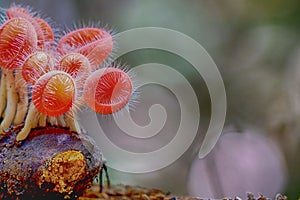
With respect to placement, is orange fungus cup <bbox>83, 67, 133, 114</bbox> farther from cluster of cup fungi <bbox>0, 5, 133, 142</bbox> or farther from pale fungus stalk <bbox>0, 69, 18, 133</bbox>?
pale fungus stalk <bbox>0, 69, 18, 133</bbox>

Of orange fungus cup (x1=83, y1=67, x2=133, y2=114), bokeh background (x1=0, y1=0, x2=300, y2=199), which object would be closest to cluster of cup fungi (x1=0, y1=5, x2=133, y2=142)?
orange fungus cup (x1=83, y1=67, x2=133, y2=114)

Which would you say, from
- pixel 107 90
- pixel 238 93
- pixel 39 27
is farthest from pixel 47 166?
pixel 238 93

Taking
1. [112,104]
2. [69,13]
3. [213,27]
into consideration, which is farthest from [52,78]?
[69,13]

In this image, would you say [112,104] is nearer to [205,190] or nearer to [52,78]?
[52,78]

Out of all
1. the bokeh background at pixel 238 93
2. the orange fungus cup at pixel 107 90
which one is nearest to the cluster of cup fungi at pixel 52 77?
the orange fungus cup at pixel 107 90

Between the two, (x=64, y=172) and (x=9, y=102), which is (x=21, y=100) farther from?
(x=64, y=172)

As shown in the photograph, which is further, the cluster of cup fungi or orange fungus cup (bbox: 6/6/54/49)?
orange fungus cup (bbox: 6/6/54/49)
